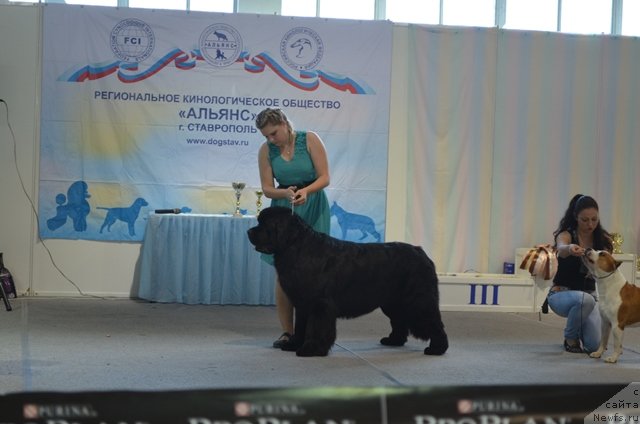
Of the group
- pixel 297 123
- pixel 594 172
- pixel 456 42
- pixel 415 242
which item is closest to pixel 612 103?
pixel 594 172

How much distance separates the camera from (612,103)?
7.78 metres

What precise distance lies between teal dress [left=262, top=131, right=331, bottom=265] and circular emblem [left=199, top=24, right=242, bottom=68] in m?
2.75

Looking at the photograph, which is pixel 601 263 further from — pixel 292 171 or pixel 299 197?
pixel 292 171

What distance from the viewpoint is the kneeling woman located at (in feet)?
15.6

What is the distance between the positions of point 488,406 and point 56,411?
3.03 feet

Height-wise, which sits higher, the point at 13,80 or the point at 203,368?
the point at 13,80

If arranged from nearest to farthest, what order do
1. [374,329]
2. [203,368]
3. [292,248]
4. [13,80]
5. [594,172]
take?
1. [203,368]
2. [292,248]
3. [374,329]
4. [13,80]
5. [594,172]

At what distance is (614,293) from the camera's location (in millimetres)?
4344

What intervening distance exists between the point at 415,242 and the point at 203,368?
12.4ft

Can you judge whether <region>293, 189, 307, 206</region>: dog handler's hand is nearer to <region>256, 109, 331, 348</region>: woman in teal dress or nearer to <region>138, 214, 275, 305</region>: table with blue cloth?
<region>256, 109, 331, 348</region>: woman in teal dress

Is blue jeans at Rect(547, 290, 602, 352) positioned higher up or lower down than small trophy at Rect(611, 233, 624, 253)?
lower down

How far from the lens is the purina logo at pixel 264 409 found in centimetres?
171

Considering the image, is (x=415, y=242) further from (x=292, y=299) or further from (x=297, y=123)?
(x=292, y=299)

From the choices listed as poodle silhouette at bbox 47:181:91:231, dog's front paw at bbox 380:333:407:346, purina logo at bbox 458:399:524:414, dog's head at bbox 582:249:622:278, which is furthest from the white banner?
purina logo at bbox 458:399:524:414
